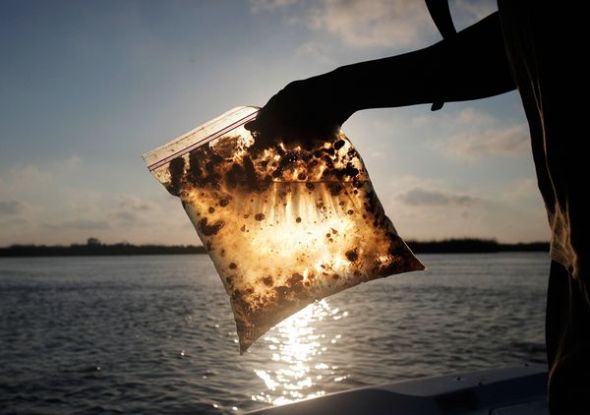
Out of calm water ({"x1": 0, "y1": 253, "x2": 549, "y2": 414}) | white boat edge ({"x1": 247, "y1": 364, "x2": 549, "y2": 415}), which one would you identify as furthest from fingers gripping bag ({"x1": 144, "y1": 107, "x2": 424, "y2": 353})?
calm water ({"x1": 0, "y1": 253, "x2": 549, "y2": 414})

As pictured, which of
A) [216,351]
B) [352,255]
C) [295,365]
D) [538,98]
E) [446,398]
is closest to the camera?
[538,98]

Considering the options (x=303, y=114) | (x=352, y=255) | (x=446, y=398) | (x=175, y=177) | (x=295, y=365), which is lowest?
(x=295, y=365)

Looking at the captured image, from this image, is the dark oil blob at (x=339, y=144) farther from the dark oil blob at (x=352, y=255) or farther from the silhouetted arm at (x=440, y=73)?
the dark oil blob at (x=352, y=255)

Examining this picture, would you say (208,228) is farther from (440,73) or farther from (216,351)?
(216,351)

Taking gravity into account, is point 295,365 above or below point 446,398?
below

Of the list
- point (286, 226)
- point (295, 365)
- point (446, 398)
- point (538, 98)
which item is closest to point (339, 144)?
point (286, 226)

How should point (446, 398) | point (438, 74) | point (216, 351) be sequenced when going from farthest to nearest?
point (216, 351) → point (446, 398) → point (438, 74)

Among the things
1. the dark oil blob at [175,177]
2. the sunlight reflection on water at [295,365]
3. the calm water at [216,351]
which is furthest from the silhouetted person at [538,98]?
the calm water at [216,351]
